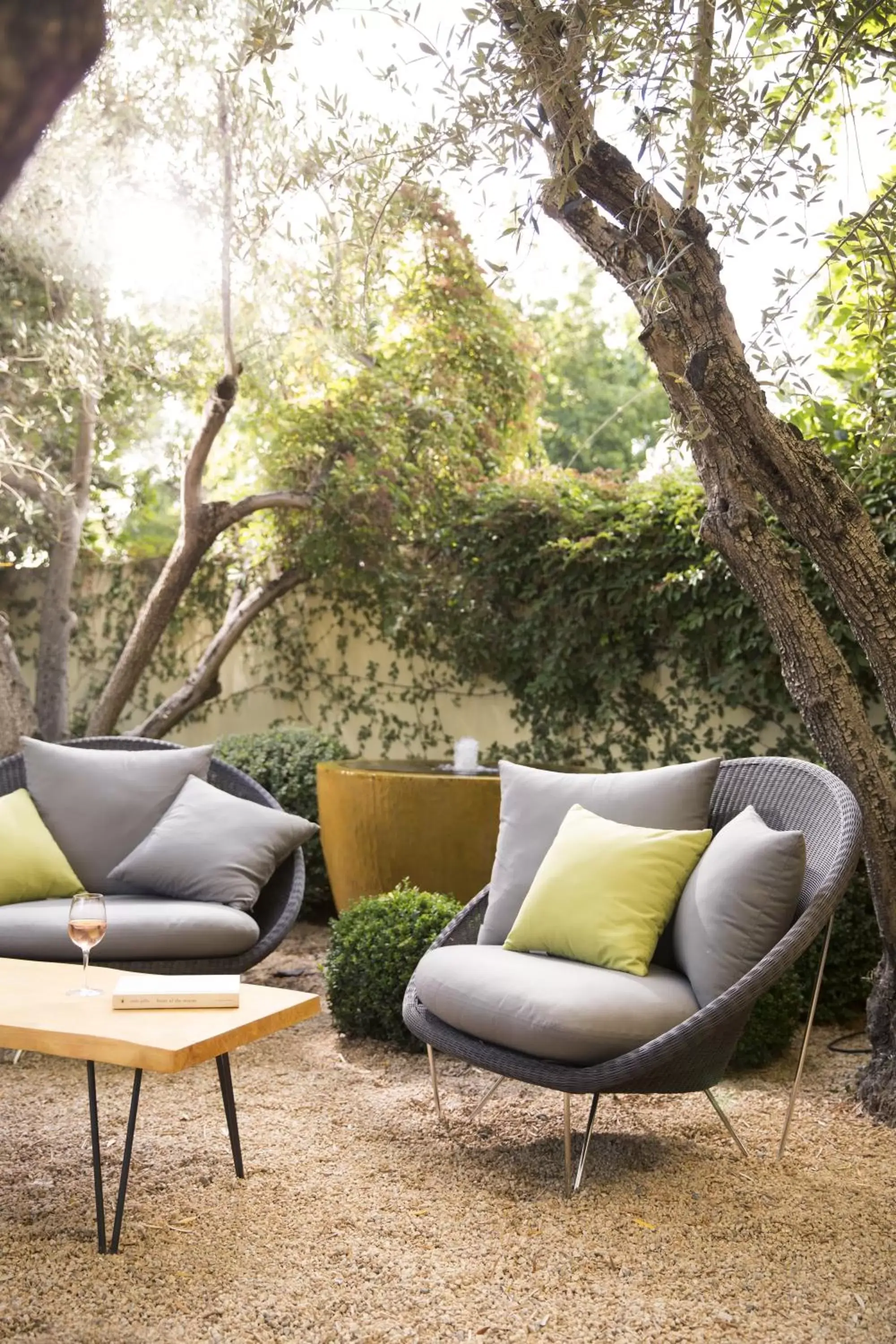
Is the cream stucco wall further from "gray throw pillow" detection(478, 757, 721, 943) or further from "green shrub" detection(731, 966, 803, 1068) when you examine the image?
"gray throw pillow" detection(478, 757, 721, 943)

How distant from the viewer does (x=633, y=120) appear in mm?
2988

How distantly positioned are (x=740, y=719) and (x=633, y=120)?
277 centimetres

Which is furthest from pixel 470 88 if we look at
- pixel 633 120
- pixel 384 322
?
pixel 384 322

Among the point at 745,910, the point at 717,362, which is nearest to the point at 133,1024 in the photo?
the point at 745,910

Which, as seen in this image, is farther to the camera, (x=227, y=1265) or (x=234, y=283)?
(x=234, y=283)

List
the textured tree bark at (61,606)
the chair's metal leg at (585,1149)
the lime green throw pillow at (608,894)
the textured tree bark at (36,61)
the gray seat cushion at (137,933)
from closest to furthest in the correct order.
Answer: the textured tree bark at (36,61) < the chair's metal leg at (585,1149) < the lime green throw pillow at (608,894) < the gray seat cushion at (137,933) < the textured tree bark at (61,606)

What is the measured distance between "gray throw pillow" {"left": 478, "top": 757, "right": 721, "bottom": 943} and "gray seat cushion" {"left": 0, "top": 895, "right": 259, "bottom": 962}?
85cm

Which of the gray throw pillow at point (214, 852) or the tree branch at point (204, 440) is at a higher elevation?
the tree branch at point (204, 440)

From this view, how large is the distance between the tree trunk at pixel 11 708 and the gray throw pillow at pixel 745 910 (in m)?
4.37

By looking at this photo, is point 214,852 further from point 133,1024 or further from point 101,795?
point 133,1024

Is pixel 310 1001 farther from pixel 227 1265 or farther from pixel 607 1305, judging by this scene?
pixel 607 1305

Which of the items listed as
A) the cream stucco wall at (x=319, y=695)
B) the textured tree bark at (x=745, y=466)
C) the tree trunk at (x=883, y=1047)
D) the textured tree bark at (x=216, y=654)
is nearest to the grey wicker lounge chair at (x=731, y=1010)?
the textured tree bark at (x=745, y=466)

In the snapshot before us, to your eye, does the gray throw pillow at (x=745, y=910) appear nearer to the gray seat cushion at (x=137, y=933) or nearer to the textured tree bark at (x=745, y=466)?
the textured tree bark at (x=745, y=466)

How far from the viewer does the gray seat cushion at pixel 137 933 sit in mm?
3492
